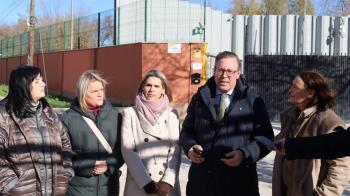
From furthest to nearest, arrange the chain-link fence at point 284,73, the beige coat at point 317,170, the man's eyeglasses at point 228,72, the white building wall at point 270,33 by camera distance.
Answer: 1. the white building wall at point 270,33
2. the chain-link fence at point 284,73
3. the man's eyeglasses at point 228,72
4. the beige coat at point 317,170

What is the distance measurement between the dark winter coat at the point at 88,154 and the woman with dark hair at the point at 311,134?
134 centimetres

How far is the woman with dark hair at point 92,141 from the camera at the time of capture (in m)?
4.11

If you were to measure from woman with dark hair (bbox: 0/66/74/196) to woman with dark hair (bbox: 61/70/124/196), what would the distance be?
0.63 feet

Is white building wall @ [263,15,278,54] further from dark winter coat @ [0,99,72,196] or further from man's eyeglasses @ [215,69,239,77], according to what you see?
dark winter coat @ [0,99,72,196]

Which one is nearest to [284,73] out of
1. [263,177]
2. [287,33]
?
[287,33]

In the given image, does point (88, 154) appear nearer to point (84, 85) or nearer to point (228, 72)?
point (84, 85)

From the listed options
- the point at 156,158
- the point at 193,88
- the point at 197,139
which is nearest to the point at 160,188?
the point at 156,158

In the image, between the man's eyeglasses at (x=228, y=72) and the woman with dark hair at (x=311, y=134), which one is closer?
the woman with dark hair at (x=311, y=134)

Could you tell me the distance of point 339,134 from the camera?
110 inches

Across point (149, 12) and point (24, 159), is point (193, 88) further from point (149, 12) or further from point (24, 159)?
point (24, 159)

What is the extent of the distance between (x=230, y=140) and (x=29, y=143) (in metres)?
1.46

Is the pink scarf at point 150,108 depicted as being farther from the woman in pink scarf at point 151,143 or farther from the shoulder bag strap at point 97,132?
the shoulder bag strap at point 97,132

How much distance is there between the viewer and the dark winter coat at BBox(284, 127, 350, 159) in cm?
276

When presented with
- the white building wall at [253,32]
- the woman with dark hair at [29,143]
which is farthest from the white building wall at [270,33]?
the woman with dark hair at [29,143]
